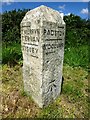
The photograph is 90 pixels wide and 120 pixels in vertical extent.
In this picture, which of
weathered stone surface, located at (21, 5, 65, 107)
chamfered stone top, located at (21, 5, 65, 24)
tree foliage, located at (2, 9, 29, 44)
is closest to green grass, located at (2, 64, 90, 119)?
weathered stone surface, located at (21, 5, 65, 107)

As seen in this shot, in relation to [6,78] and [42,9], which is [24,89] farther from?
[42,9]

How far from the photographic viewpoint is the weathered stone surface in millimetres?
3523

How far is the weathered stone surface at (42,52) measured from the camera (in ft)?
11.6

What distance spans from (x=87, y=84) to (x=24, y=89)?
2.01 metres

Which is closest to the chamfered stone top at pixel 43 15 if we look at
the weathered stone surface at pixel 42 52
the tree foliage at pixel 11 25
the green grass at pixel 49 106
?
the weathered stone surface at pixel 42 52

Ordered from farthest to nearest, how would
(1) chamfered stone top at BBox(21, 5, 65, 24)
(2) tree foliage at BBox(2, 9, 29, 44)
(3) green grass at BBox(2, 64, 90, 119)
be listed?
(2) tree foliage at BBox(2, 9, 29, 44) < (3) green grass at BBox(2, 64, 90, 119) < (1) chamfered stone top at BBox(21, 5, 65, 24)

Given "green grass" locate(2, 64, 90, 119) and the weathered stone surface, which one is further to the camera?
"green grass" locate(2, 64, 90, 119)

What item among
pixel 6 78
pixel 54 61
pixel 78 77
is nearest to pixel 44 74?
pixel 54 61

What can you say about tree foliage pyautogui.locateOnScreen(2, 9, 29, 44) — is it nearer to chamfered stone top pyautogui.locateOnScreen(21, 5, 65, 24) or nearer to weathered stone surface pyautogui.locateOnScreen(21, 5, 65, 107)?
weathered stone surface pyautogui.locateOnScreen(21, 5, 65, 107)

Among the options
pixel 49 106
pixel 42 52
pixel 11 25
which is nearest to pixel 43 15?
pixel 42 52

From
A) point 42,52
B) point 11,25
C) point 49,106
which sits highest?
point 11,25

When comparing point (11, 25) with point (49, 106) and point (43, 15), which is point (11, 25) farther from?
point (43, 15)

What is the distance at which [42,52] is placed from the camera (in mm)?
3564

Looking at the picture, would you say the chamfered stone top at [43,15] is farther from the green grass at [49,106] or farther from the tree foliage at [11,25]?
the tree foliage at [11,25]
